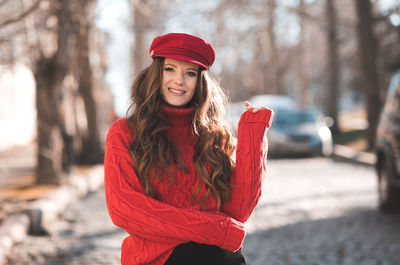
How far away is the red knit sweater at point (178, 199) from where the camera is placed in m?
2.30

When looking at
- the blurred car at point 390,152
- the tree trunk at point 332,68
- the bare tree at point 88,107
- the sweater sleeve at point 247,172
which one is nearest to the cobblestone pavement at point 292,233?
the blurred car at point 390,152

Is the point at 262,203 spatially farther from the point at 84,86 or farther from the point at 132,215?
the point at 84,86

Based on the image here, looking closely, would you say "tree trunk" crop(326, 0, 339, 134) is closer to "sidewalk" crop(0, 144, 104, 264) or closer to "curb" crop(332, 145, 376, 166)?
"curb" crop(332, 145, 376, 166)

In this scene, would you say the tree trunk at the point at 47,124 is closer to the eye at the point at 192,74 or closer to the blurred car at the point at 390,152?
the blurred car at the point at 390,152

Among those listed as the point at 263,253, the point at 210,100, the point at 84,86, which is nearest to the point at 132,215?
the point at 210,100

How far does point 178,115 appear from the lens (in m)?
2.59

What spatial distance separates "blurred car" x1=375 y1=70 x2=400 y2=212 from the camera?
267 inches

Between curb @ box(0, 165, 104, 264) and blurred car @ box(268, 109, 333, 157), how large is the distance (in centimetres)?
826

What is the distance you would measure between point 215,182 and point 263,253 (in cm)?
345

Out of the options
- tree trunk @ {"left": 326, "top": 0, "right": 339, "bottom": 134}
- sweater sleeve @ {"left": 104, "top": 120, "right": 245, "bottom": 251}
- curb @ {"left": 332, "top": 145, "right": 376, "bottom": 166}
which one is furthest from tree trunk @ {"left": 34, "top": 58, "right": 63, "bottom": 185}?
tree trunk @ {"left": 326, "top": 0, "right": 339, "bottom": 134}

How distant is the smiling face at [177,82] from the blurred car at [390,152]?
15.6ft

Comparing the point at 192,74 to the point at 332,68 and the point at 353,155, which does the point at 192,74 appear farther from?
the point at 332,68

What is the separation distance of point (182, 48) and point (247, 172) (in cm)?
64

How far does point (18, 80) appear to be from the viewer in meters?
26.6
